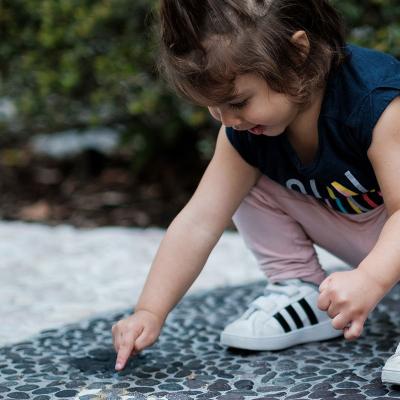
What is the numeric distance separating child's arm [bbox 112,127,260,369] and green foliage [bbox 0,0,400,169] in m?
1.20

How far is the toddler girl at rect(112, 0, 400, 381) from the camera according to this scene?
5.22 ft

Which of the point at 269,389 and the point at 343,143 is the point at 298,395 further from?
the point at 343,143

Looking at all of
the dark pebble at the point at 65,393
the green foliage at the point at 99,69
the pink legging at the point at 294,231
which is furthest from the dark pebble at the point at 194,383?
the green foliage at the point at 99,69

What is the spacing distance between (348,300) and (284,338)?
455 mm

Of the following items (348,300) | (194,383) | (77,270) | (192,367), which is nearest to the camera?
(348,300)

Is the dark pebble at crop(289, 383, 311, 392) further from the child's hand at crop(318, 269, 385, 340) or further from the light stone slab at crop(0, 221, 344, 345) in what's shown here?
the light stone slab at crop(0, 221, 344, 345)

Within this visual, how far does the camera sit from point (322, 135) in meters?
1.76

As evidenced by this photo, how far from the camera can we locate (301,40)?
1.66 metres

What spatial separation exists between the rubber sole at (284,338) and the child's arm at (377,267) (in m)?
0.40

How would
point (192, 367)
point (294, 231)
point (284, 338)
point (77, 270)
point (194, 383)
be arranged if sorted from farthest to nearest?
point (77, 270) → point (294, 231) → point (284, 338) → point (192, 367) → point (194, 383)

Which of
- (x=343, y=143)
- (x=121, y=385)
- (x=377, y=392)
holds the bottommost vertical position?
(x=377, y=392)

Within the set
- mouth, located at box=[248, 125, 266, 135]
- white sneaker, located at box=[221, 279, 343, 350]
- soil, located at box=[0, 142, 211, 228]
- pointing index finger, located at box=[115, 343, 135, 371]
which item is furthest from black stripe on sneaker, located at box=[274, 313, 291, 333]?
soil, located at box=[0, 142, 211, 228]

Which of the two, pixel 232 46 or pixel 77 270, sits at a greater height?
pixel 232 46

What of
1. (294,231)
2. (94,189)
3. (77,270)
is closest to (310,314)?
(294,231)
